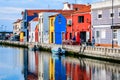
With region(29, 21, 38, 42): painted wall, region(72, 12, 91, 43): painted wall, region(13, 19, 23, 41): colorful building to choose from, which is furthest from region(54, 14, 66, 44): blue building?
region(13, 19, 23, 41): colorful building

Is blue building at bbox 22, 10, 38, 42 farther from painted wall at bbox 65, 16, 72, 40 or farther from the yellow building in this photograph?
painted wall at bbox 65, 16, 72, 40

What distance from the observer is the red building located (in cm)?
6259

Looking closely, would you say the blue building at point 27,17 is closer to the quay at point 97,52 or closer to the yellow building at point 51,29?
the yellow building at point 51,29

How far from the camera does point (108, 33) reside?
2152 inches

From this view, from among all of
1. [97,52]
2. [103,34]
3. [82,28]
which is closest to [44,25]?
[82,28]

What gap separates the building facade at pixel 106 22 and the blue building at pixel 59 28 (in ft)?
53.6

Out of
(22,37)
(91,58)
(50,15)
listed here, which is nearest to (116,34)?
(91,58)

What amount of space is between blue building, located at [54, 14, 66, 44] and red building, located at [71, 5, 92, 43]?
5910 millimetres

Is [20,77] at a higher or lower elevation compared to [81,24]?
lower

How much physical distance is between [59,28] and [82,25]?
37.4 ft

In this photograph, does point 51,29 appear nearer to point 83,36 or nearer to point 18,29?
point 83,36

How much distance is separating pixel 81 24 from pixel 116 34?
13.3 metres

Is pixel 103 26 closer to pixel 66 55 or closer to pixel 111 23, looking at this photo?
pixel 111 23

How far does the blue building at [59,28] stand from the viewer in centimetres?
7500
